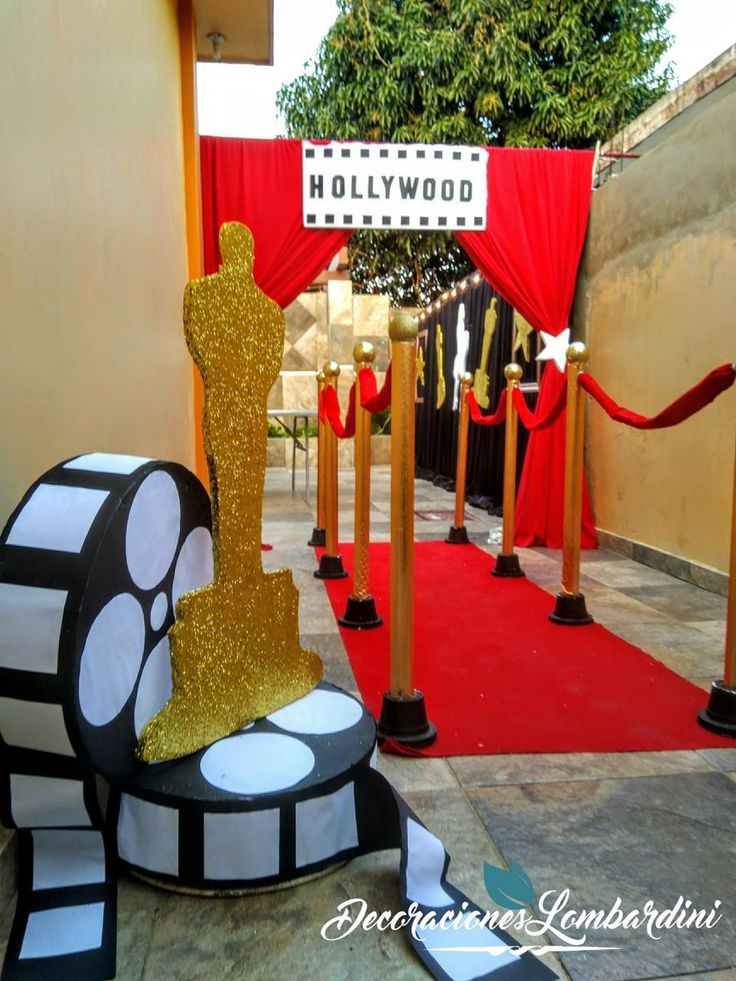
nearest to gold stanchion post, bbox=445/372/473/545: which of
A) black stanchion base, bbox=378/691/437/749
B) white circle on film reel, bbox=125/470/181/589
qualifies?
black stanchion base, bbox=378/691/437/749

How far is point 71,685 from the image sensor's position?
131cm

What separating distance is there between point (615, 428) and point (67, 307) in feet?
13.9

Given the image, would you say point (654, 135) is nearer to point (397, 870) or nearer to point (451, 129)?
point (397, 870)

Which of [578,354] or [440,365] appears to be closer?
[578,354]

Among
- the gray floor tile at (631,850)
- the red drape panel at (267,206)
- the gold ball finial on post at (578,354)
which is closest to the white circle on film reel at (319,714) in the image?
the gray floor tile at (631,850)

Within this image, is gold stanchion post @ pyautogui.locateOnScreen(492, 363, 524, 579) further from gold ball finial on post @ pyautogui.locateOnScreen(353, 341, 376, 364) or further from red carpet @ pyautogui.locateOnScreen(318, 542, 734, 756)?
gold ball finial on post @ pyautogui.locateOnScreen(353, 341, 376, 364)

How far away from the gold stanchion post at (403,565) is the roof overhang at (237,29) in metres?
3.84

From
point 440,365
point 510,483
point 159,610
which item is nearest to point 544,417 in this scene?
point 510,483

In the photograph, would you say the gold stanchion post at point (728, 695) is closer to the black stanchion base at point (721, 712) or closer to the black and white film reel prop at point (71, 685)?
the black stanchion base at point (721, 712)

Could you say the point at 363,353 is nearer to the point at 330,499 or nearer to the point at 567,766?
the point at 330,499

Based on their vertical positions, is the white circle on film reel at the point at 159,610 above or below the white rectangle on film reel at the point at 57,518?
below

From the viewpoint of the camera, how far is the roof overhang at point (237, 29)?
4.95 m

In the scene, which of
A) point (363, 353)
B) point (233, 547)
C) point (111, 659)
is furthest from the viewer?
point (363, 353)

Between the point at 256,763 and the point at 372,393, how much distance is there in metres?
1.73
